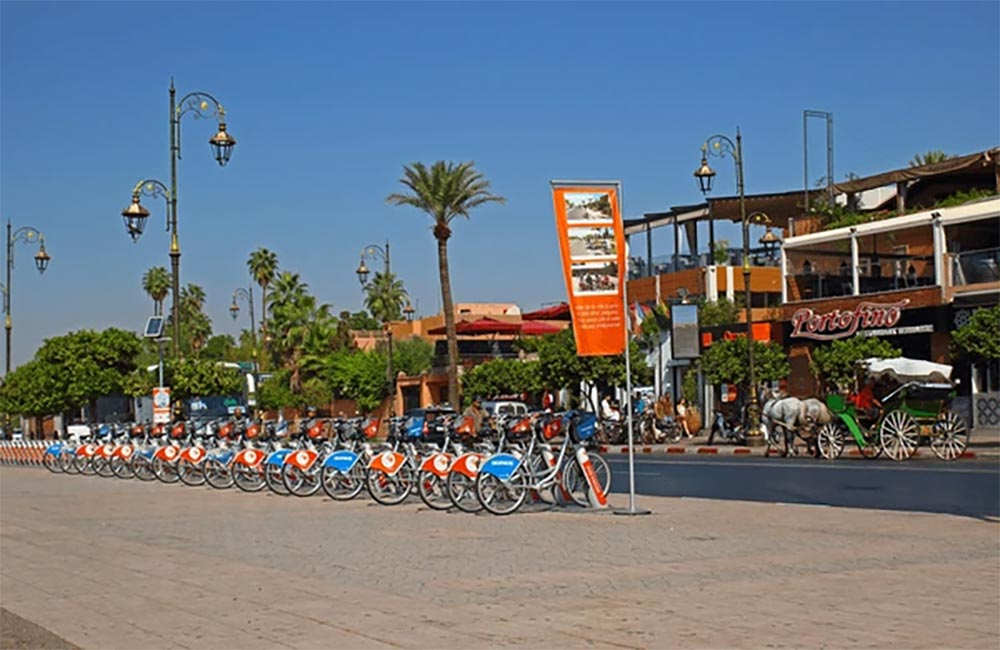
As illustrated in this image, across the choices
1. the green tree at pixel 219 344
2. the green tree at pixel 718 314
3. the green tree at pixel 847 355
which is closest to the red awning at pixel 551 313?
the green tree at pixel 718 314

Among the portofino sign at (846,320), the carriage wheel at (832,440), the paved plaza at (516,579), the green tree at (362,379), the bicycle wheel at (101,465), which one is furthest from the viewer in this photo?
the green tree at (362,379)

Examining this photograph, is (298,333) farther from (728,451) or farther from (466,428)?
(466,428)

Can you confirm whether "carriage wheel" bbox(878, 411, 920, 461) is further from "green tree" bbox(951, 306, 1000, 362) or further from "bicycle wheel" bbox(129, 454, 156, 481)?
"bicycle wheel" bbox(129, 454, 156, 481)

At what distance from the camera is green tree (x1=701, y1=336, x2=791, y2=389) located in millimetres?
43344

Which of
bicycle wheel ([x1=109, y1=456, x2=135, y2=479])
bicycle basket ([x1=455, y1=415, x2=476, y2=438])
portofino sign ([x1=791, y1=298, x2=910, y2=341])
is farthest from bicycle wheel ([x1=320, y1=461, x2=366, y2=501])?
portofino sign ([x1=791, y1=298, x2=910, y2=341])

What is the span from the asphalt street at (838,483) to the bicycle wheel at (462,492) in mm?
4550

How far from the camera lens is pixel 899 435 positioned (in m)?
29.0

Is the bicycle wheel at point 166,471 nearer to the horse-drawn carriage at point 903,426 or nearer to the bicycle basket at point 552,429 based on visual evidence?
the bicycle basket at point 552,429

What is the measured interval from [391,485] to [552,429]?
3.93m

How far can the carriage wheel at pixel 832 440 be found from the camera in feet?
98.3

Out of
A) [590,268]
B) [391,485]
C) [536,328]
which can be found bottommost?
[391,485]

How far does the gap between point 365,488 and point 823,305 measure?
27827mm

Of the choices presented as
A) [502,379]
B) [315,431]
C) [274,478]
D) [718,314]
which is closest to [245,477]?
[274,478]

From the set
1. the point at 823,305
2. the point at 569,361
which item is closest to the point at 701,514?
the point at 823,305
